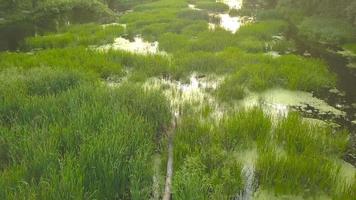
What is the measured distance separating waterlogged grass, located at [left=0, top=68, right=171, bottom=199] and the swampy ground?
22 millimetres

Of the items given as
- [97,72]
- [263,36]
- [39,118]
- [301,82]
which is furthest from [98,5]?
[39,118]

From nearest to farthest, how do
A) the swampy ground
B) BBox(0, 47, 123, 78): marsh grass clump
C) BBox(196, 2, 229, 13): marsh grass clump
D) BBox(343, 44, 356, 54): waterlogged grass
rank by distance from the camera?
1. the swampy ground
2. BBox(0, 47, 123, 78): marsh grass clump
3. BBox(343, 44, 356, 54): waterlogged grass
4. BBox(196, 2, 229, 13): marsh grass clump

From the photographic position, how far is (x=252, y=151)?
6812 millimetres

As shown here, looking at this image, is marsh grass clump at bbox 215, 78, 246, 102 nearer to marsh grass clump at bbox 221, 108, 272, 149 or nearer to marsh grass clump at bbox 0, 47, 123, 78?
marsh grass clump at bbox 221, 108, 272, 149

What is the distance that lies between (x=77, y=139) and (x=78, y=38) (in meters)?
9.99

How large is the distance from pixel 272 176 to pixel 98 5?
18388 millimetres

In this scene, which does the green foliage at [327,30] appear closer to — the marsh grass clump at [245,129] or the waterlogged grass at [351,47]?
the waterlogged grass at [351,47]

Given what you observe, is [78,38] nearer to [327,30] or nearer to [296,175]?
[327,30]

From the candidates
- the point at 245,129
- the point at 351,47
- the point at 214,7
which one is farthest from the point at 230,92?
the point at 214,7

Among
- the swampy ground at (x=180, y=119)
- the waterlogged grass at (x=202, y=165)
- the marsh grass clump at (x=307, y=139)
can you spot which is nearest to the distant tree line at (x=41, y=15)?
the swampy ground at (x=180, y=119)

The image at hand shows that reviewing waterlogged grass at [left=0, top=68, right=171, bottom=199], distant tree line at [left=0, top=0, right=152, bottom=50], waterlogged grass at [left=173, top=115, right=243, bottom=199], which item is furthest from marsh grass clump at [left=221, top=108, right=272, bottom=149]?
distant tree line at [left=0, top=0, right=152, bottom=50]

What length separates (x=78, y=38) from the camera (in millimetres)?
15344

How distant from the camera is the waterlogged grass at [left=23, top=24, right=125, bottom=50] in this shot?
48.1 ft

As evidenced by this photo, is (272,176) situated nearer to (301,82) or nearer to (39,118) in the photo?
(39,118)
